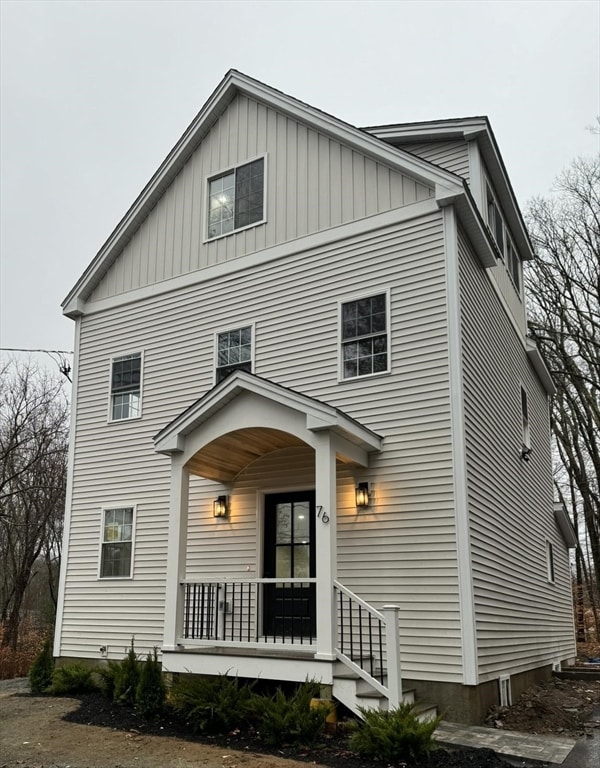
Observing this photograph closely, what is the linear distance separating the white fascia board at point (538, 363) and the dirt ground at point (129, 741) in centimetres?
664

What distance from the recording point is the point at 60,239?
3302 inches

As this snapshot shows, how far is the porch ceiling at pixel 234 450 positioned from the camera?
959 centimetres

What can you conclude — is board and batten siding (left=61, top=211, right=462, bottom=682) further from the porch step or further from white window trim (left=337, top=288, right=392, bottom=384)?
the porch step

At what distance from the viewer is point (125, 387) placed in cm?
1262

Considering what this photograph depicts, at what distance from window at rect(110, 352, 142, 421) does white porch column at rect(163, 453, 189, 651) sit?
286cm

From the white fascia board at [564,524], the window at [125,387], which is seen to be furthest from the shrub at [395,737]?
the white fascia board at [564,524]

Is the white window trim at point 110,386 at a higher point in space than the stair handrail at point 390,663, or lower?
higher

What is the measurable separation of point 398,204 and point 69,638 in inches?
336

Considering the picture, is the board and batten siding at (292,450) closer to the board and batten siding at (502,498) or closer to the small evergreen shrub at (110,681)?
the board and batten siding at (502,498)

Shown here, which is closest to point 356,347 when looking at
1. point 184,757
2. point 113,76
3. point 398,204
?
point 398,204

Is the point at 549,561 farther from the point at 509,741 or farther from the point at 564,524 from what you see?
the point at 509,741

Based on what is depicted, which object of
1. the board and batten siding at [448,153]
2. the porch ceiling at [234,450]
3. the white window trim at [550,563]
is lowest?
the white window trim at [550,563]

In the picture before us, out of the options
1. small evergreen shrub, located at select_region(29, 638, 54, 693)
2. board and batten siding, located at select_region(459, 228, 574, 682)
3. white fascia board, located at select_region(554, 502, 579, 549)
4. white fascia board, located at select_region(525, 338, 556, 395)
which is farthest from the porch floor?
white fascia board, located at select_region(554, 502, 579, 549)

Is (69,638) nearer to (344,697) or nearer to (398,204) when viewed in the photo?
(344,697)
